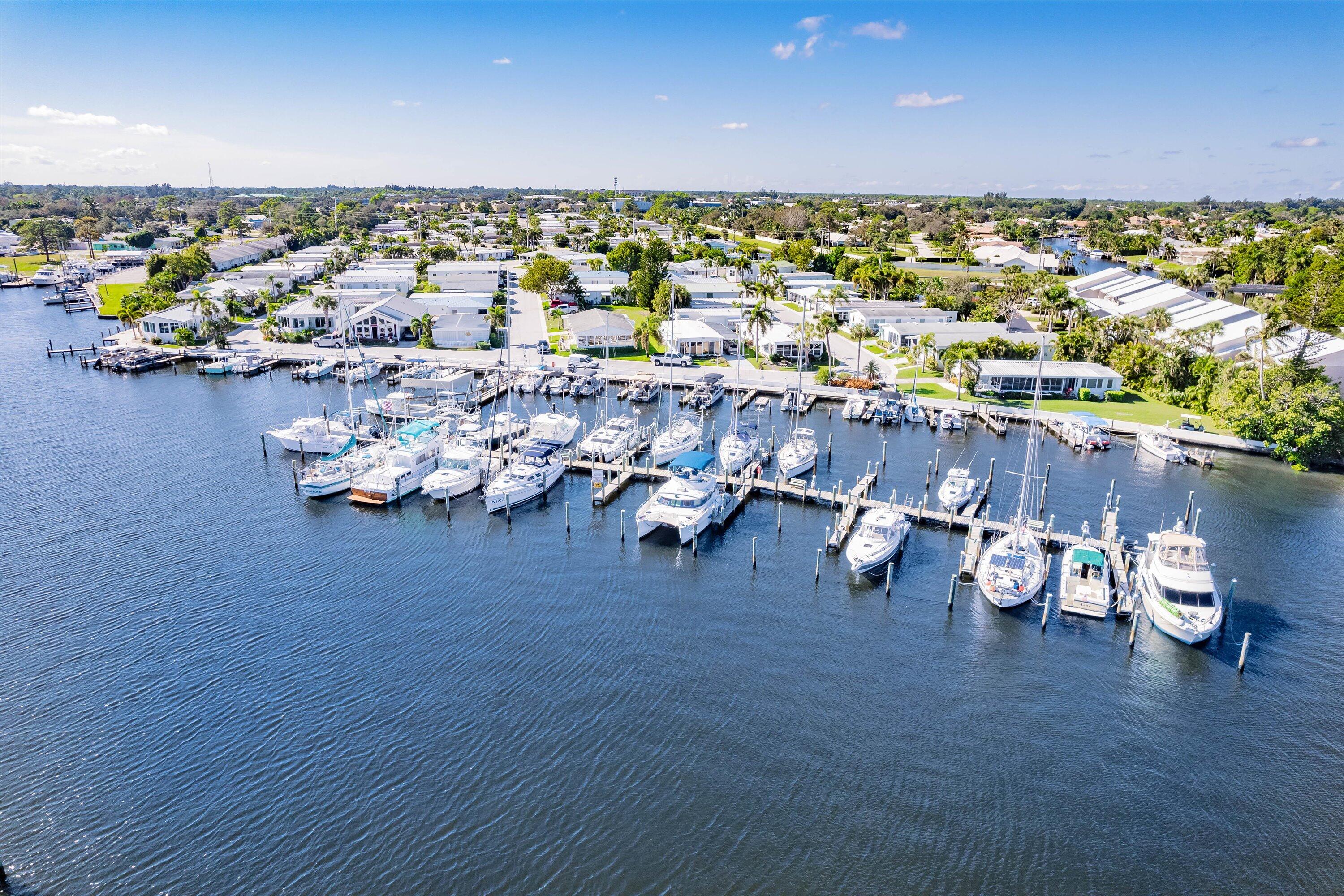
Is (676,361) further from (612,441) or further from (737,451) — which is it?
(737,451)

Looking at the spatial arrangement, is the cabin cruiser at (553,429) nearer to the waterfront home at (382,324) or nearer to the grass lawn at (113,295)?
the waterfront home at (382,324)

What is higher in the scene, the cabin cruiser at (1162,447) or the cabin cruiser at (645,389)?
the cabin cruiser at (645,389)

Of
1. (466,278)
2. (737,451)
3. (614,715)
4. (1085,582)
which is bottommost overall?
(614,715)

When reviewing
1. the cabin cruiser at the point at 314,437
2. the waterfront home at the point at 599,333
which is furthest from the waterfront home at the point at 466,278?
the cabin cruiser at the point at 314,437

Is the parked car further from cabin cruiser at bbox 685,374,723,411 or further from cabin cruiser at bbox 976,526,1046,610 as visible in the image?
cabin cruiser at bbox 976,526,1046,610

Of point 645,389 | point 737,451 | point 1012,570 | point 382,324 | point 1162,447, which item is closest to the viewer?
point 1012,570

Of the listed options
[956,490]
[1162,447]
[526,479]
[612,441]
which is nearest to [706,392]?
[612,441]
